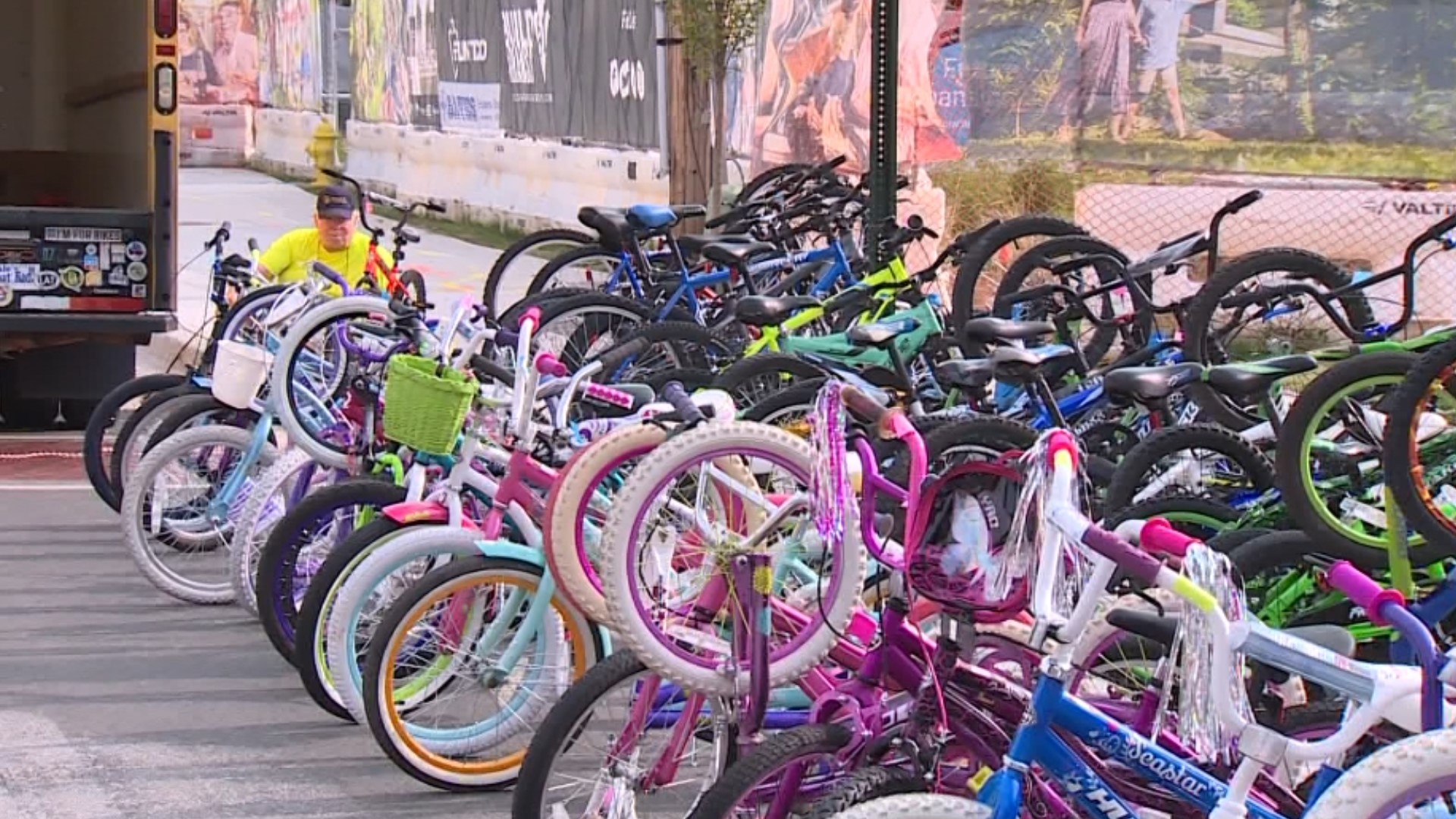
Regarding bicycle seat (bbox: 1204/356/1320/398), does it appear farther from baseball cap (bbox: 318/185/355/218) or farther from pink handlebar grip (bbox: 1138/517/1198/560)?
baseball cap (bbox: 318/185/355/218)

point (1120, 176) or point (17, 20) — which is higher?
point (17, 20)

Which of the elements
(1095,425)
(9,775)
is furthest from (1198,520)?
(9,775)

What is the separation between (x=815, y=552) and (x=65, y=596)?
450 cm

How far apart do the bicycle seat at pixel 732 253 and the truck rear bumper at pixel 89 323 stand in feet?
11.7

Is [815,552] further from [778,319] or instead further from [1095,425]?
[778,319]

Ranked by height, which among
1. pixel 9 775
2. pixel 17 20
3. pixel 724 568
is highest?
pixel 17 20

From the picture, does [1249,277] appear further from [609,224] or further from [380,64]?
[380,64]

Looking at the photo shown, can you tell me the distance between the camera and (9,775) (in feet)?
19.4

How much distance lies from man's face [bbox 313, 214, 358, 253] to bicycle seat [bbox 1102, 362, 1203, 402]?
4.98m

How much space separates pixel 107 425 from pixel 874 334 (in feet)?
11.6

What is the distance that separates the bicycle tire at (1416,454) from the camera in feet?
16.7

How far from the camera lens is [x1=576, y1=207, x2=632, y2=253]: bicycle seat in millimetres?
9453

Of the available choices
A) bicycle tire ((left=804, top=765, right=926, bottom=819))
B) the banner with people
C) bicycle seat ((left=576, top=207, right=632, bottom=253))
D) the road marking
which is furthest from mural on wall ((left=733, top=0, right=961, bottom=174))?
bicycle tire ((left=804, top=765, right=926, bottom=819))

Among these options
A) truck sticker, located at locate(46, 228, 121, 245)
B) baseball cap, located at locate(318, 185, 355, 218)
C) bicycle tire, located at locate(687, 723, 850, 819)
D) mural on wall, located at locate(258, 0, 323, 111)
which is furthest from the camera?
mural on wall, located at locate(258, 0, 323, 111)
